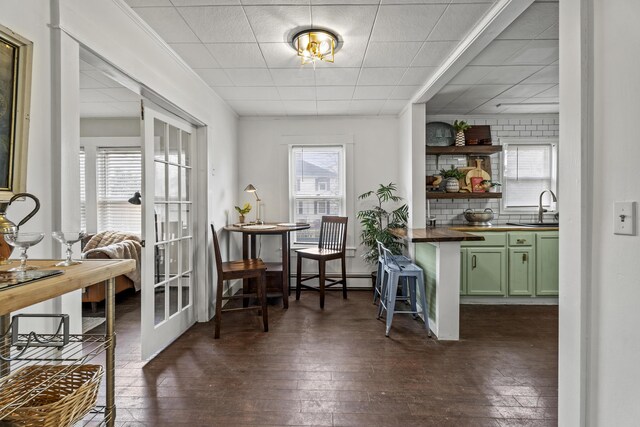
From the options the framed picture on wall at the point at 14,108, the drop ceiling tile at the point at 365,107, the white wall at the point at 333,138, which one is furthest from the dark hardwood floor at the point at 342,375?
the drop ceiling tile at the point at 365,107

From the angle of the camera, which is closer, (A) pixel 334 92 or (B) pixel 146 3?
(B) pixel 146 3

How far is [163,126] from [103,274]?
75.2 inches

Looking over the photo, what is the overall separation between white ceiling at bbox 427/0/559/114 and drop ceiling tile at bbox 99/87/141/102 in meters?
3.49

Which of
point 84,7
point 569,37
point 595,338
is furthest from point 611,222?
point 84,7

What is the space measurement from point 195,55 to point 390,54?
1596mm

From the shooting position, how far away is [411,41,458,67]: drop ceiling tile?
2502 millimetres

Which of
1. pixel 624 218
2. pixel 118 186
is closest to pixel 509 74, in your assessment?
pixel 624 218

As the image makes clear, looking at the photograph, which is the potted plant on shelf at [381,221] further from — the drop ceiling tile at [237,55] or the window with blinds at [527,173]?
the drop ceiling tile at [237,55]

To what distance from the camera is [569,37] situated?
54.1 inches

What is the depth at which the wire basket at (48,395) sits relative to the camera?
96 cm

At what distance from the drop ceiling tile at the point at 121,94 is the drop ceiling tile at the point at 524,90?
414 cm

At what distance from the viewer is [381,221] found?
4480mm

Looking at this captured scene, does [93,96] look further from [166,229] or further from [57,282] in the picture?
[57,282]

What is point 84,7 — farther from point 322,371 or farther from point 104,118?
point 104,118
